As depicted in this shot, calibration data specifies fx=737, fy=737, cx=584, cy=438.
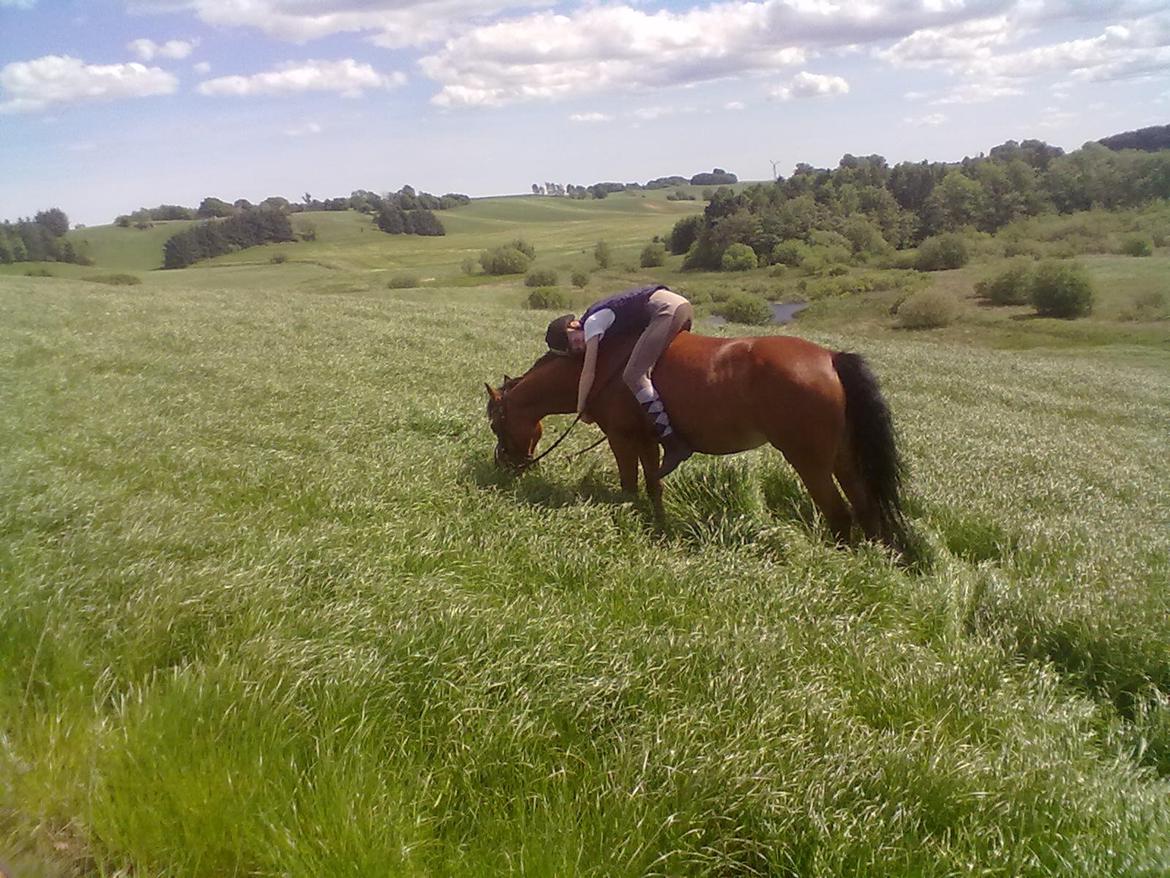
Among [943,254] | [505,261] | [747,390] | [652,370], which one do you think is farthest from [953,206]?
[747,390]

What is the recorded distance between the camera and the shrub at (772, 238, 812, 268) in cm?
7212

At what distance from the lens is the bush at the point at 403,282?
5453 centimetres

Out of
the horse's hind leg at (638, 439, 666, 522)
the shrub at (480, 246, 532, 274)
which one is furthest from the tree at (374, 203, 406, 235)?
the horse's hind leg at (638, 439, 666, 522)

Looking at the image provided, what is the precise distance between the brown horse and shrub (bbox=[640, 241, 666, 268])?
2608 inches

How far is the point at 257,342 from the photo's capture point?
16109 mm

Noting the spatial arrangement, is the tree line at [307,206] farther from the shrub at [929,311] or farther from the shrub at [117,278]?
the shrub at [929,311]

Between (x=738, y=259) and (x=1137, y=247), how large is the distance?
30.9 meters

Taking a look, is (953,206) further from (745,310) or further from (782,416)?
(782,416)

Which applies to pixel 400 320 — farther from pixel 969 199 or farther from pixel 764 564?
pixel 969 199

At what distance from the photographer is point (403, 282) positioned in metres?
55.2

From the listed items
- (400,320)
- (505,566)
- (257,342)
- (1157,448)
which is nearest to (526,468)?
(505,566)

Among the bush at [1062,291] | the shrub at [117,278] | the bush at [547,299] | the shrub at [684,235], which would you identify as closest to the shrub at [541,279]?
the bush at [547,299]

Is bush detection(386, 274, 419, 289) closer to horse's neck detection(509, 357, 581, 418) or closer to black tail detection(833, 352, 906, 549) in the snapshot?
horse's neck detection(509, 357, 581, 418)

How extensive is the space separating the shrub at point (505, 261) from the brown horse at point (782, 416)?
5793 cm
